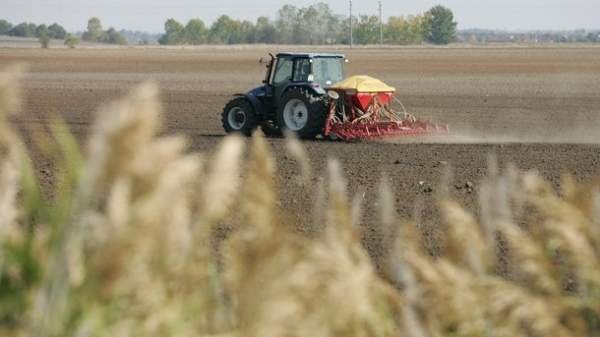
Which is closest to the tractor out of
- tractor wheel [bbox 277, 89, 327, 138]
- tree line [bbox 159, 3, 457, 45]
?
tractor wheel [bbox 277, 89, 327, 138]

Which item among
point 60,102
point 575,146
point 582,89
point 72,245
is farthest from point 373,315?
point 582,89

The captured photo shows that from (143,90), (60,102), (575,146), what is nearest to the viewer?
→ (143,90)

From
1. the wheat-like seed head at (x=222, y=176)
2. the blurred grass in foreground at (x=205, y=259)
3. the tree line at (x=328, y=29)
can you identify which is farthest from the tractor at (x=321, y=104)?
the tree line at (x=328, y=29)

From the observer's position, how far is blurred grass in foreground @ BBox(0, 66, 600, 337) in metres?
2.38

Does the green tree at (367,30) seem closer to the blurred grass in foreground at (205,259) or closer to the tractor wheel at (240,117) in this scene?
the tractor wheel at (240,117)

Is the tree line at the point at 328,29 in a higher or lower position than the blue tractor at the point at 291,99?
lower

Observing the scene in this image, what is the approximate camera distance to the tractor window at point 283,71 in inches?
864

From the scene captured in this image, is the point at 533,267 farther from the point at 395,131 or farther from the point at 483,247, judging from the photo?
the point at 395,131

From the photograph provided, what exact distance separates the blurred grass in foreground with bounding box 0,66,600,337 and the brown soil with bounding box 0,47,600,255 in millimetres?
7034

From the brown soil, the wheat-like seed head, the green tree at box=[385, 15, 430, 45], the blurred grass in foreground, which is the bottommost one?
the green tree at box=[385, 15, 430, 45]

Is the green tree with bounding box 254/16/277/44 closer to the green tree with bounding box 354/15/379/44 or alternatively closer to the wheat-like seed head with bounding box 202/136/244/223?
the green tree with bounding box 354/15/379/44

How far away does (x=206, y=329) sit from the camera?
10.0ft

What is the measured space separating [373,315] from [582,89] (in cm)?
4057

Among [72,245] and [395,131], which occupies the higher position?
[72,245]
